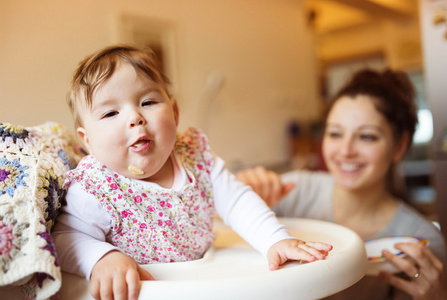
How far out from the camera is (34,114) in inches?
22.0

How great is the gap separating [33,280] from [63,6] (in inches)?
17.5

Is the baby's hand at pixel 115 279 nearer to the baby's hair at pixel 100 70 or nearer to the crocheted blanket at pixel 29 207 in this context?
the crocheted blanket at pixel 29 207

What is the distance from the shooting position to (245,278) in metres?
0.37

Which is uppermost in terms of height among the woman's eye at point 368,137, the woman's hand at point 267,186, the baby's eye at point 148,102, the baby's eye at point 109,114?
the baby's eye at point 148,102

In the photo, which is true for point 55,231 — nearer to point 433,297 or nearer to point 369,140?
point 433,297

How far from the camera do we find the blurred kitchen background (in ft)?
1.86

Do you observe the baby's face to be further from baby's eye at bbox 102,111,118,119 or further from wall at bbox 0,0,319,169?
wall at bbox 0,0,319,169

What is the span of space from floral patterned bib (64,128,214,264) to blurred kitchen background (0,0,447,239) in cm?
15

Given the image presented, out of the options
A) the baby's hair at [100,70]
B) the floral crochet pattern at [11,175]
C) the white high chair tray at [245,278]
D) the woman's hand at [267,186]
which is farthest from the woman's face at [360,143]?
the floral crochet pattern at [11,175]

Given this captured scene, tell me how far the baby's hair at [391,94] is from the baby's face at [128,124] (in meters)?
0.70

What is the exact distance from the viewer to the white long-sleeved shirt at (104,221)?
16.2 inches

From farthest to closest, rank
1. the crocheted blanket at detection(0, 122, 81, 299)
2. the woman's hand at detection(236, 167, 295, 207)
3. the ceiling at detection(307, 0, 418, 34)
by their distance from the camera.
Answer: the ceiling at detection(307, 0, 418, 34)
the woman's hand at detection(236, 167, 295, 207)
the crocheted blanket at detection(0, 122, 81, 299)

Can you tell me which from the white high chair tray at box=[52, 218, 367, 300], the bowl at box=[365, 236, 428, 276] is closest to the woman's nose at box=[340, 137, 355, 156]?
the bowl at box=[365, 236, 428, 276]

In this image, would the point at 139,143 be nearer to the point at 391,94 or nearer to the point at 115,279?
the point at 115,279
